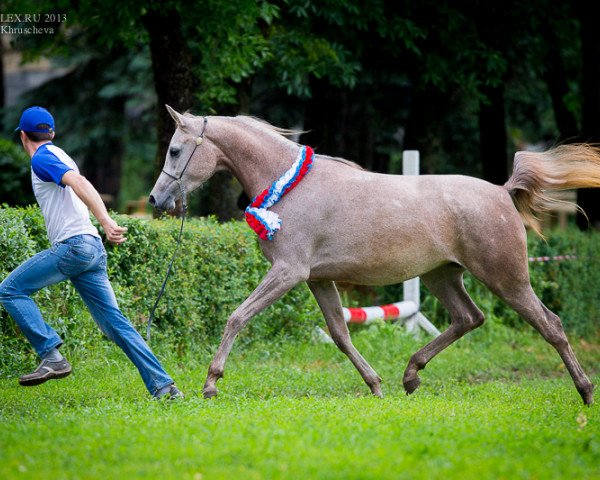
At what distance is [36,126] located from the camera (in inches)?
276

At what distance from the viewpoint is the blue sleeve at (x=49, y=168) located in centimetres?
675

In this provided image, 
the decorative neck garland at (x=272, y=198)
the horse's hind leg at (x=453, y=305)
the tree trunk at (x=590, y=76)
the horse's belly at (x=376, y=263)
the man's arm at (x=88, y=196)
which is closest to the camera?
the man's arm at (x=88, y=196)

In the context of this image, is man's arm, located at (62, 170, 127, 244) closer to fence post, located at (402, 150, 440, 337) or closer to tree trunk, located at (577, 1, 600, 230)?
fence post, located at (402, 150, 440, 337)

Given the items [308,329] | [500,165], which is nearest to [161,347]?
[308,329]

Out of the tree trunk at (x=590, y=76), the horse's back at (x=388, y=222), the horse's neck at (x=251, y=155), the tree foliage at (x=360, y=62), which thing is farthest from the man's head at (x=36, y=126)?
the tree trunk at (x=590, y=76)

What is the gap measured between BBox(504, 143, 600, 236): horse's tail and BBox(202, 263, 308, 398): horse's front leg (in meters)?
2.55

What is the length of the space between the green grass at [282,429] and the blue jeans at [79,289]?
41 centimetres

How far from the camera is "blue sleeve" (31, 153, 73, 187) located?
6.75 metres

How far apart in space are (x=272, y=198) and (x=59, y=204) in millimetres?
1909

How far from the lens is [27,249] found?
8414 millimetres

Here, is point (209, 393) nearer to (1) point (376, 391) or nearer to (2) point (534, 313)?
(1) point (376, 391)

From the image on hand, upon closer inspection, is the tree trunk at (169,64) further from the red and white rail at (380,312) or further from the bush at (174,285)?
the red and white rail at (380,312)

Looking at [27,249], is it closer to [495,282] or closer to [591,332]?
[495,282]

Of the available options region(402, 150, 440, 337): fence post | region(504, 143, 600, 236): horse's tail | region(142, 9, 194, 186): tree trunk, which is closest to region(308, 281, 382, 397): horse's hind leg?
region(504, 143, 600, 236): horse's tail
